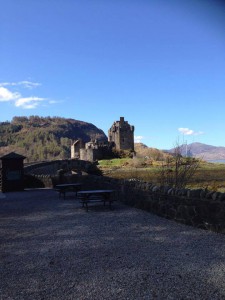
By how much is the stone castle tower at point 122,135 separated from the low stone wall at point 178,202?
64565 millimetres

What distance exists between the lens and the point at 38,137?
512 ft

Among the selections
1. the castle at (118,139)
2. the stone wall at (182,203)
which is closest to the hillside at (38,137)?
the castle at (118,139)

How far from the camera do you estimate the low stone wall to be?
24.7ft

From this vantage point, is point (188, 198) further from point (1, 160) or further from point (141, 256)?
point (1, 160)

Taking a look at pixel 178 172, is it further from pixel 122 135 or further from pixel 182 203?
pixel 122 135

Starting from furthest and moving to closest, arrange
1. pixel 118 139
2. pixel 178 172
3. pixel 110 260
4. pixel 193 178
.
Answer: pixel 118 139, pixel 193 178, pixel 178 172, pixel 110 260

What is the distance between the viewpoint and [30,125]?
182 meters

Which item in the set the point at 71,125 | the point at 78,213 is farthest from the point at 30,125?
the point at 78,213

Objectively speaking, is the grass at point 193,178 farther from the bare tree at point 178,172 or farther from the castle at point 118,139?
the castle at point 118,139

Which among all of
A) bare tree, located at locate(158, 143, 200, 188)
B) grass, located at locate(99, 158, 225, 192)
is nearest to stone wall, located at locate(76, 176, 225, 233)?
bare tree, located at locate(158, 143, 200, 188)

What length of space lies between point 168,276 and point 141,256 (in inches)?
42.3

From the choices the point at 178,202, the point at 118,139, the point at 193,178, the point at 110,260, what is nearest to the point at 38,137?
the point at 118,139

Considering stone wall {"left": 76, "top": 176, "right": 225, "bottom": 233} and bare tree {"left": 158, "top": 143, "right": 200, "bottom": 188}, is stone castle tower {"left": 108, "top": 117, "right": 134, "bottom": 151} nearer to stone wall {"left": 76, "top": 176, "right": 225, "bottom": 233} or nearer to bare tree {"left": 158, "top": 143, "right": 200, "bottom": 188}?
bare tree {"left": 158, "top": 143, "right": 200, "bottom": 188}

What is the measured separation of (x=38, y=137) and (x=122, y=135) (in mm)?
83753
